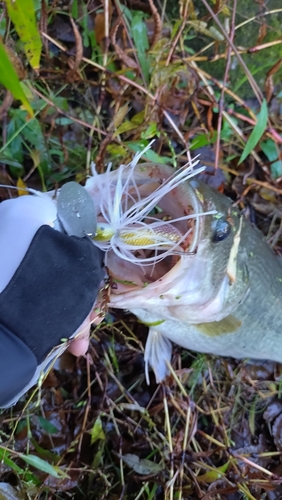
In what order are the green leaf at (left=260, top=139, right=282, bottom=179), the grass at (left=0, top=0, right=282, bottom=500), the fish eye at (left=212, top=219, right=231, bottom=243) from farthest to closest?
the green leaf at (left=260, top=139, right=282, bottom=179), the grass at (left=0, top=0, right=282, bottom=500), the fish eye at (left=212, top=219, right=231, bottom=243)

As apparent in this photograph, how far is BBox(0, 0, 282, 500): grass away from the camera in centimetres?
204

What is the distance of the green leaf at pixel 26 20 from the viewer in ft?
4.21

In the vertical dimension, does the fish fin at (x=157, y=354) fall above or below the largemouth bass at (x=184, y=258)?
below

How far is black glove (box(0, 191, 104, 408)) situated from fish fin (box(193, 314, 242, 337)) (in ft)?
2.44

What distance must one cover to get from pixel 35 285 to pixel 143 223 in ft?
1.38

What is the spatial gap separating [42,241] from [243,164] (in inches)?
67.2

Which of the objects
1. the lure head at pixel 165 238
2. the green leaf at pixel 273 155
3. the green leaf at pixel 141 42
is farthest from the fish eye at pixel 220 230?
the green leaf at pixel 273 155

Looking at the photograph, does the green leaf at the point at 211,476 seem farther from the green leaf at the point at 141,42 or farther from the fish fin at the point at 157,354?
the green leaf at the point at 141,42

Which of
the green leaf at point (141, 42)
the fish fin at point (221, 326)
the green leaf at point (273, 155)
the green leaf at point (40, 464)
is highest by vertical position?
the green leaf at point (141, 42)

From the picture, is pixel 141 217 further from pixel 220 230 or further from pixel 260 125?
pixel 260 125

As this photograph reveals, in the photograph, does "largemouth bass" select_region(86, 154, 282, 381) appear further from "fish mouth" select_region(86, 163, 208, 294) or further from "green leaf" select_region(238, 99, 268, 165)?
"green leaf" select_region(238, 99, 268, 165)

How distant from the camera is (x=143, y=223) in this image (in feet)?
4.61

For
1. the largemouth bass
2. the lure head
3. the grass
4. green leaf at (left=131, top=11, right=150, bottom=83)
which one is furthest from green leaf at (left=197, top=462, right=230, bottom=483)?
green leaf at (left=131, top=11, right=150, bottom=83)

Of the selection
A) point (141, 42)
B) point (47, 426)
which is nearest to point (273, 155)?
point (141, 42)
